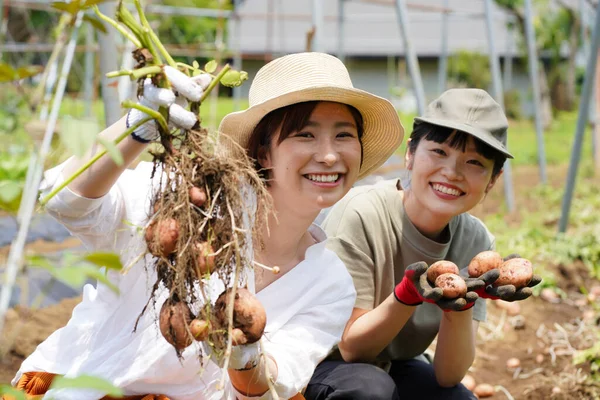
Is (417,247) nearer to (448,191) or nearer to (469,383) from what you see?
(448,191)

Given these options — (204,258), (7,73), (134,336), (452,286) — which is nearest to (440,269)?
(452,286)

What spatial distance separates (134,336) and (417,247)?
90 centimetres

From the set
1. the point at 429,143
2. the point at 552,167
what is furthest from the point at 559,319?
the point at 552,167

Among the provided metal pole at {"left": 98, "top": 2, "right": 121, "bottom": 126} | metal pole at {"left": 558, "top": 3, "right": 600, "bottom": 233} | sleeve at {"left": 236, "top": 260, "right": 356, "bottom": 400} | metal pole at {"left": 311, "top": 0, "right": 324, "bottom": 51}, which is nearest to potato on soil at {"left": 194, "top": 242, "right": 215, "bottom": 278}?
sleeve at {"left": 236, "top": 260, "right": 356, "bottom": 400}

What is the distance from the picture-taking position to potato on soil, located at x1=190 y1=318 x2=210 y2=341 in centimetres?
142

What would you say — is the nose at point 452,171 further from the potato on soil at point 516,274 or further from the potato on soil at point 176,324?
the potato on soil at point 176,324

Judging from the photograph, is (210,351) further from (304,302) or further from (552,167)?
(552,167)

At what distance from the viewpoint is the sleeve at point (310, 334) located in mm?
1707

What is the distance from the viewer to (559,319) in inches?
144

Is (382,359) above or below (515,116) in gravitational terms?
above

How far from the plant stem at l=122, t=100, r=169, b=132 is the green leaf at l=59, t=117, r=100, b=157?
35 cm

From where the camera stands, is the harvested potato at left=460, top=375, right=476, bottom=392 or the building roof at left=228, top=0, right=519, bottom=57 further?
the building roof at left=228, top=0, right=519, bottom=57

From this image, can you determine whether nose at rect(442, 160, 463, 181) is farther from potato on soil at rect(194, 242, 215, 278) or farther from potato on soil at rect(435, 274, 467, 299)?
potato on soil at rect(194, 242, 215, 278)

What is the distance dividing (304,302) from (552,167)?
8274mm
